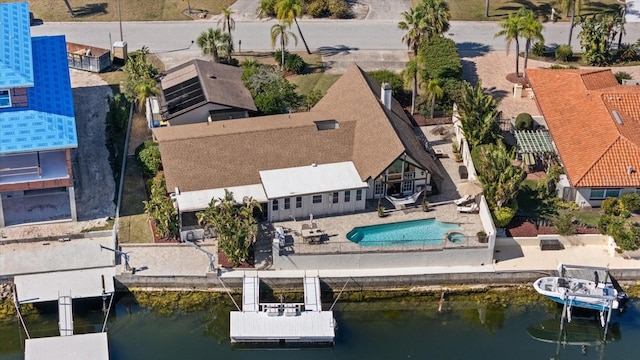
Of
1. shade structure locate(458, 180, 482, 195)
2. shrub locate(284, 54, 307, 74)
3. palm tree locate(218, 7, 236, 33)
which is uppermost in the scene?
palm tree locate(218, 7, 236, 33)

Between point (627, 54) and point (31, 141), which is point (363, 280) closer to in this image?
point (31, 141)

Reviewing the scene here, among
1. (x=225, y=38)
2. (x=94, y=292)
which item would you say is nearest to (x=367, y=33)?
(x=225, y=38)

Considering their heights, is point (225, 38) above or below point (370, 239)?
above

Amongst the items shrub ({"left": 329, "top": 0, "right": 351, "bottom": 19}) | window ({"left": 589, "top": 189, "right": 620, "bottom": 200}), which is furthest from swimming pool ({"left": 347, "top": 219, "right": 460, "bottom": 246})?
shrub ({"left": 329, "top": 0, "right": 351, "bottom": 19})

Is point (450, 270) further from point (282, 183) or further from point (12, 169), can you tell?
point (12, 169)

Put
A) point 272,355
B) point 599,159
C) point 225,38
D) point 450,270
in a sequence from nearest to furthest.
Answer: point 272,355
point 450,270
point 599,159
point 225,38

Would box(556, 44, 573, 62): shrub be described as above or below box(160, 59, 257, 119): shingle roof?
above

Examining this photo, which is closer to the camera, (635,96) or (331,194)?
(331,194)

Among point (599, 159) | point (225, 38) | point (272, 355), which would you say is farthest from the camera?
point (225, 38)

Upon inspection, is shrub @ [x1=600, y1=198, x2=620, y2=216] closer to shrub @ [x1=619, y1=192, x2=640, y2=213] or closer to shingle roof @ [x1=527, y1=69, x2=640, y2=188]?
shrub @ [x1=619, y1=192, x2=640, y2=213]
